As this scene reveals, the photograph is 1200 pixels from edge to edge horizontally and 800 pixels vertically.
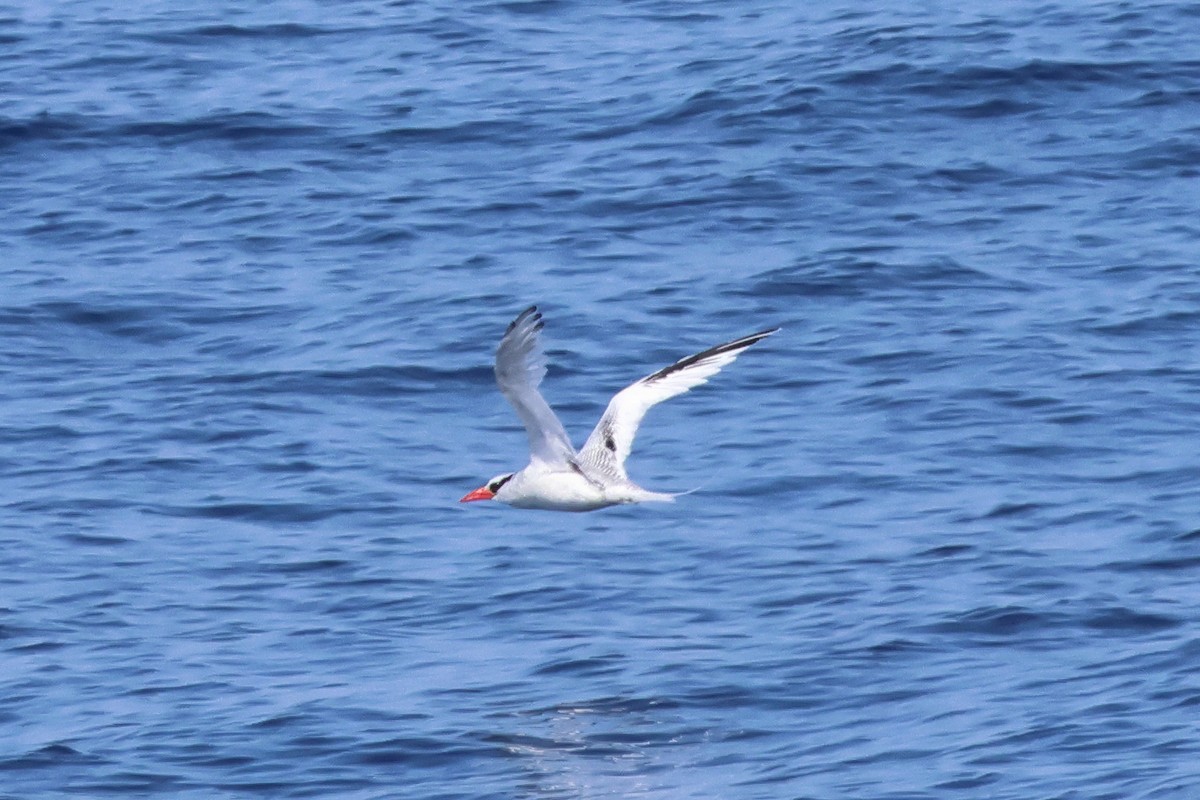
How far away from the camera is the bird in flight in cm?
1280

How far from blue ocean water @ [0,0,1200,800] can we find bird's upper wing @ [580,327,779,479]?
3.40 ft

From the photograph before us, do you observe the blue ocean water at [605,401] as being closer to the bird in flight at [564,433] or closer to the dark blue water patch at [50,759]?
the dark blue water patch at [50,759]

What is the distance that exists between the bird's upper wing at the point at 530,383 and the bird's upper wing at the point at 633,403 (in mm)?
219

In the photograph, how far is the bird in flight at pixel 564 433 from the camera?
42.0ft

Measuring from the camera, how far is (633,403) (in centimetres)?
1356

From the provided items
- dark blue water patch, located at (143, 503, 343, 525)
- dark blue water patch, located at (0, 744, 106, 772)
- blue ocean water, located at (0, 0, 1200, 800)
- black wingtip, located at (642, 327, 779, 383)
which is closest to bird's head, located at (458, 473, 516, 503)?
blue ocean water, located at (0, 0, 1200, 800)

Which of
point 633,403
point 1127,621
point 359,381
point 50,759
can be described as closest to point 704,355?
point 633,403

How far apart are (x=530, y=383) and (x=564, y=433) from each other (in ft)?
A: 1.37

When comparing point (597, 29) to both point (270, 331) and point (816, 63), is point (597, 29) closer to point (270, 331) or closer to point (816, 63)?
point (816, 63)

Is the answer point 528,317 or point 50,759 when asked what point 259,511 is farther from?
point 528,317

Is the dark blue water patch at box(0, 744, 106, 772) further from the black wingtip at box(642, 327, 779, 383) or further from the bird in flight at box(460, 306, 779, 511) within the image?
the black wingtip at box(642, 327, 779, 383)

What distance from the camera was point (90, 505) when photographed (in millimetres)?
15555

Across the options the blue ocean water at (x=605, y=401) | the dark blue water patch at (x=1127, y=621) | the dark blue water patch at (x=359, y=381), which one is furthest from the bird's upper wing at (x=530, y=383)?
the dark blue water patch at (x=359, y=381)

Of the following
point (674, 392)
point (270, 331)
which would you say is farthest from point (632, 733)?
point (270, 331)
